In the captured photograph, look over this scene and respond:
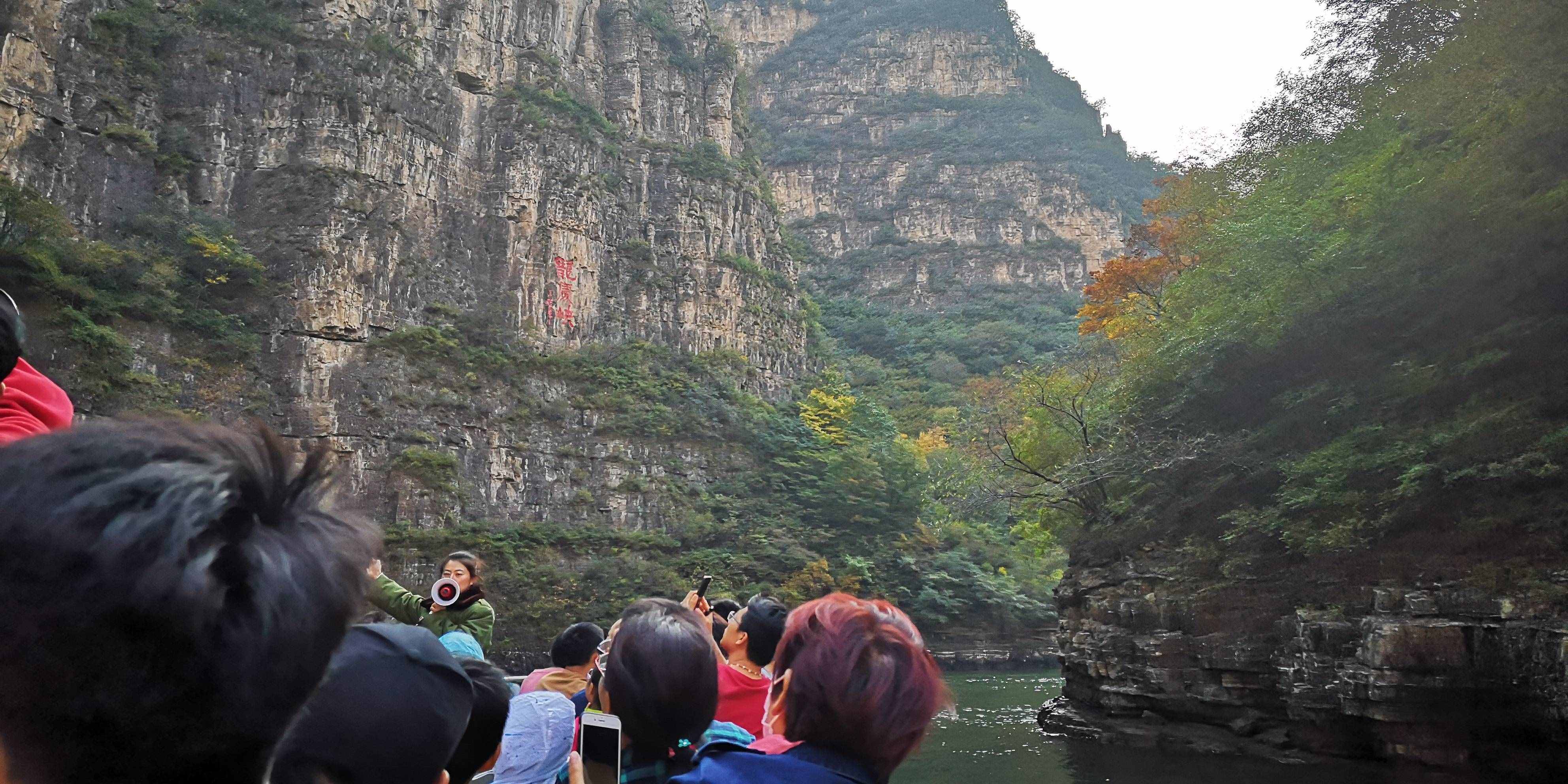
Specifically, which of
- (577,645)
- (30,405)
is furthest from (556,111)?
(30,405)

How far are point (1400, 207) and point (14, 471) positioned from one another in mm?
12580

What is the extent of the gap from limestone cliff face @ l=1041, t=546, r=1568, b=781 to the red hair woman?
7.74m

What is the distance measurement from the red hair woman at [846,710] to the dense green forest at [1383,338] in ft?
27.3

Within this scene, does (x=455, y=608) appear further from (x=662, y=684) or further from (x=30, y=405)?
(x=30, y=405)

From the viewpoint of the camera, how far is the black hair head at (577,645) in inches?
128

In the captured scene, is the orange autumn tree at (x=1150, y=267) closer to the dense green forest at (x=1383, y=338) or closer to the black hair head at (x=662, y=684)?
the dense green forest at (x=1383, y=338)

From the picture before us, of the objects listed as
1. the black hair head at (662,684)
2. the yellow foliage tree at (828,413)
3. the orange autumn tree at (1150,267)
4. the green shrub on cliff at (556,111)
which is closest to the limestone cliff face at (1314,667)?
the black hair head at (662,684)

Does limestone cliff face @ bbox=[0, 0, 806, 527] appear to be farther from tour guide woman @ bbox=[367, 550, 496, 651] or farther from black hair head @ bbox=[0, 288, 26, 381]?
black hair head @ bbox=[0, 288, 26, 381]

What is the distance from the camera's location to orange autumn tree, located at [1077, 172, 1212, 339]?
20.7 m

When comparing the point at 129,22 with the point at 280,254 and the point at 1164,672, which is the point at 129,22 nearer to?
the point at 280,254

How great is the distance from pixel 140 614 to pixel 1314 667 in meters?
10.6

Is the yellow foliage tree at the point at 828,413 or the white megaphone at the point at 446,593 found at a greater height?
the yellow foliage tree at the point at 828,413

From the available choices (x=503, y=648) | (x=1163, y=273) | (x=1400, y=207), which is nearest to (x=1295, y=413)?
(x=1400, y=207)

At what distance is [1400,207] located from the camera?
34.4 ft
